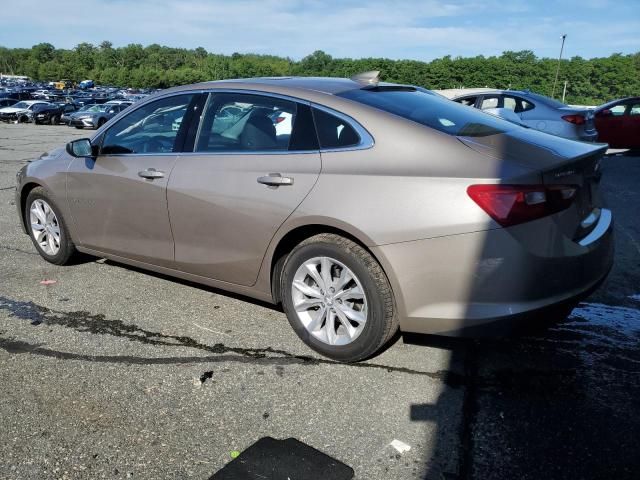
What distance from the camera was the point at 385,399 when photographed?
286 cm

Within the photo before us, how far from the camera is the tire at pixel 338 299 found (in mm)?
2998

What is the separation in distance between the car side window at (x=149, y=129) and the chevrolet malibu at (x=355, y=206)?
12 mm

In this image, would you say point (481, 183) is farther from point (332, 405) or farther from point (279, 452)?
point (279, 452)

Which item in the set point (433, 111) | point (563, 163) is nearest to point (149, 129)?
point (433, 111)

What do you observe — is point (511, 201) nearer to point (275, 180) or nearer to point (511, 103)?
point (275, 180)

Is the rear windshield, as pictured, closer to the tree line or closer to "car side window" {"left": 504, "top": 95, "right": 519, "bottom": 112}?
"car side window" {"left": 504, "top": 95, "right": 519, "bottom": 112}

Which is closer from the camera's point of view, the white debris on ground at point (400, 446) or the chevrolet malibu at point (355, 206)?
the white debris on ground at point (400, 446)

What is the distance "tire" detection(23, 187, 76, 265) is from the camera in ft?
15.6

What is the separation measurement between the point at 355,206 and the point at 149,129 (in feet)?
6.59

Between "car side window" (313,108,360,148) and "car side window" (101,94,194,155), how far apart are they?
3.71 feet

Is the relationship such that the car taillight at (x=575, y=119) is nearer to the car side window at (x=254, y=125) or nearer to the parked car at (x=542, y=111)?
the parked car at (x=542, y=111)

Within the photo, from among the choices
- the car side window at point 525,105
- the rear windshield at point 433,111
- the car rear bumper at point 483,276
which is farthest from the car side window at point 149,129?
the car side window at point 525,105

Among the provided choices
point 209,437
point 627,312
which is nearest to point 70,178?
point 209,437

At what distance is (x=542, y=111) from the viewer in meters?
11.3
